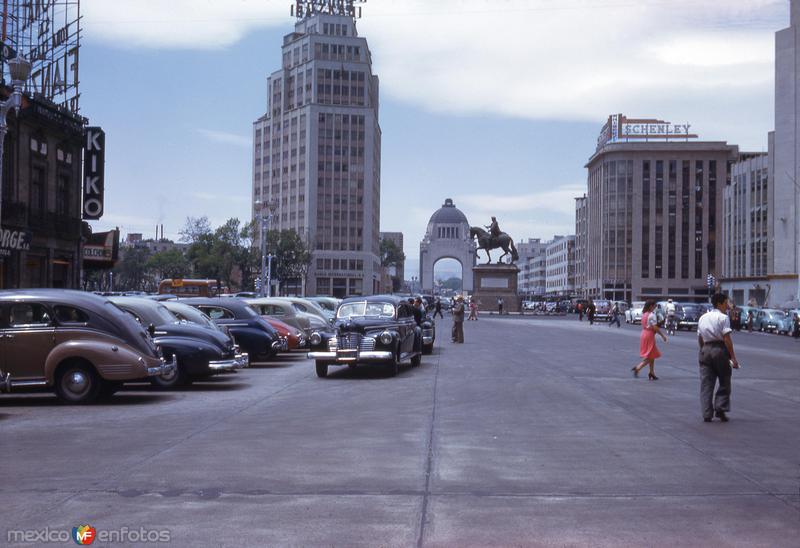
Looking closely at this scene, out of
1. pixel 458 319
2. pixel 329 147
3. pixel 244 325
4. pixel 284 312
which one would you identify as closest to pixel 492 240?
pixel 329 147

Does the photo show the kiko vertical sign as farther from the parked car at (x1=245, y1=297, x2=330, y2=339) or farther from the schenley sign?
the parked car at (x1=245, y1=297, x2=330, y2=339)

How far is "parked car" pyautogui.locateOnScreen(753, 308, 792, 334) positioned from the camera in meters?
55.8

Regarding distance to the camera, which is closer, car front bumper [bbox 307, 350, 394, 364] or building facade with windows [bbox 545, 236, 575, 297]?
car front bumper [bbox 307, 350, 394, 364]

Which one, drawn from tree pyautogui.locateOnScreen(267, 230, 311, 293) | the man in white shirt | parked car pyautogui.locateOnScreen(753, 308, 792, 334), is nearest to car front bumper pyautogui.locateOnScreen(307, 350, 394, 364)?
the man in white shirt

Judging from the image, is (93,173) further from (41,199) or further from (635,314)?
(635,314)

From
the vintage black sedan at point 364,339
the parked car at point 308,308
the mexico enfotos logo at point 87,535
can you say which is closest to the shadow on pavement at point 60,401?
the vintage black sedan at point 364,339

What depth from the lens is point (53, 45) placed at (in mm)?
43750

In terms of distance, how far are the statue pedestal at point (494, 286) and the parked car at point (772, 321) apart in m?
30.3

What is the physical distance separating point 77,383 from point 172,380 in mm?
2978

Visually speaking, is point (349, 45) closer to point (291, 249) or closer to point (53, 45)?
point (291, 249)

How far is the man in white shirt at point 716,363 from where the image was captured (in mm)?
12375

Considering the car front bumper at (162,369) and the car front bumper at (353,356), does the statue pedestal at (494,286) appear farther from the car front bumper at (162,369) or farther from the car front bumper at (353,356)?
the car front bumper at (162,369)

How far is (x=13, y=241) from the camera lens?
34.9 m

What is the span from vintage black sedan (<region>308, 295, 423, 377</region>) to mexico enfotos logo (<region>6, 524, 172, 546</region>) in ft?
43.4
